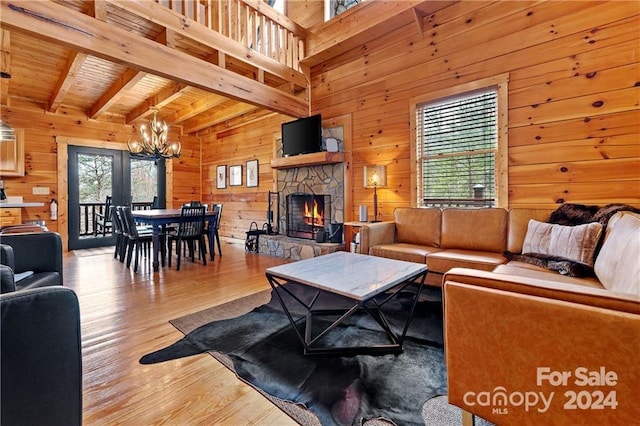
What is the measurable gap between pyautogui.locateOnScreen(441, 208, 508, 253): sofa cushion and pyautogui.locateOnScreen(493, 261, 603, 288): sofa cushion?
23.5 inches

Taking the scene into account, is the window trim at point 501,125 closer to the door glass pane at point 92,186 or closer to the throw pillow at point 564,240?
the throw pillow at point 564,240

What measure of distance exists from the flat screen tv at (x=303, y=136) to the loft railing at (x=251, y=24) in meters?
0.96

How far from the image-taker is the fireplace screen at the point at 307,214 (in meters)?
4.89

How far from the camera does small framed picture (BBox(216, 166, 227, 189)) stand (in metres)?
7.27

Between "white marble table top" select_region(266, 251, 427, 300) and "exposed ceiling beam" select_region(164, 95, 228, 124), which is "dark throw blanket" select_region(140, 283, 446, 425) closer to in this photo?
"white marble table top" select_region(266, 251, 427, 300)

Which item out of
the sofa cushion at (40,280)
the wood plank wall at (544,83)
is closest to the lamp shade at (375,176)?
the wood plank wall at (544,83)

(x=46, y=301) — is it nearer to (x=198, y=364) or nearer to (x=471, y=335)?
(x=198, y=364)

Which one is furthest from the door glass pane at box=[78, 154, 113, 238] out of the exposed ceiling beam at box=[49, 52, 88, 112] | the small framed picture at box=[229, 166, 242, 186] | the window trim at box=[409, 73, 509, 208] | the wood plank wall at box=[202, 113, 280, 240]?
the window trim at box=[409, 73, 509, 208]

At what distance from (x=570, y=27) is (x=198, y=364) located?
4291mm

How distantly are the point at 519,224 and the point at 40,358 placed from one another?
342cm

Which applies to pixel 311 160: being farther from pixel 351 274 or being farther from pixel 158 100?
pixel 158 100

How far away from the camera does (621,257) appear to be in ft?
4.97

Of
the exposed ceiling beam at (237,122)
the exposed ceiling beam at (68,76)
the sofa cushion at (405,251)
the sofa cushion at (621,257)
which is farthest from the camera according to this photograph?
the exposed ceiling beam at (237,122)

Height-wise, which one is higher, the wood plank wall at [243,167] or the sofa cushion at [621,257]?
the wood plank wall at [243,167]
